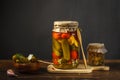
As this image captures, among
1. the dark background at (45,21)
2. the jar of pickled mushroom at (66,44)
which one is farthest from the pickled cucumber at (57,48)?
the dark background at (45,21)

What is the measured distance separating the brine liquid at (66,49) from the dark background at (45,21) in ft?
1.07

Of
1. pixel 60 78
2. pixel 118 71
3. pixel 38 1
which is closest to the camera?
pixel 60 78

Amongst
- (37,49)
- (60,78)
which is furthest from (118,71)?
(37,49)

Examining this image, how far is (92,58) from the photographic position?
4.50 ft

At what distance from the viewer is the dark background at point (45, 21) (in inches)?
62.3

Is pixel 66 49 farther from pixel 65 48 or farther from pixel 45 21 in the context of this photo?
pixel 45 21

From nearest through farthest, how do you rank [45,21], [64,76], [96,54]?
[64,76], [96,54], [45,21]

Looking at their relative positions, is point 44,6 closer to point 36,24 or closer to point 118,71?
point 36,24

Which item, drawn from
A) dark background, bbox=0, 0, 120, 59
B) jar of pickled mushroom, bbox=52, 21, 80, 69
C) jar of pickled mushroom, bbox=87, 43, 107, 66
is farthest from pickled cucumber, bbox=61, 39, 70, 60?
dark background, bbox=0, 0, 120, 59

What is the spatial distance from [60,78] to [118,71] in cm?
30

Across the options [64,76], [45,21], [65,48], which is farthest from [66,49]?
[45,21]

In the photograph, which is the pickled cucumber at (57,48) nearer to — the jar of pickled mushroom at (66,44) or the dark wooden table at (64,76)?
the jar of pickled mushroom at (66,44)

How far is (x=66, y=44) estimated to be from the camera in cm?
126

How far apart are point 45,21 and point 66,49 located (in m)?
0.39
